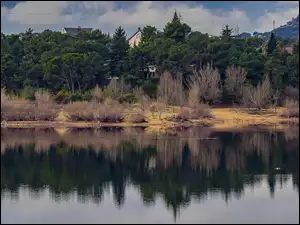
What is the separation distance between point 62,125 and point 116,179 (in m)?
21.0

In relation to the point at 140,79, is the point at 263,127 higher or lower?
lower

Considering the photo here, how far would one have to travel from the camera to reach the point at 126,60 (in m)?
58.8

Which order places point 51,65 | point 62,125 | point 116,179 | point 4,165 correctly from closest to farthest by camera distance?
1. point 116,179
2. point 4,165
3. point 62,125
4. point 51,65

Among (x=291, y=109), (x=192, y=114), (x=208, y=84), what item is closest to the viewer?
(x=291, y=109)

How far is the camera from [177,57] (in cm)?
5659

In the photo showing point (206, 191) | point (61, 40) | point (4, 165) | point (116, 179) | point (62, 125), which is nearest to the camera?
point (206, 191)

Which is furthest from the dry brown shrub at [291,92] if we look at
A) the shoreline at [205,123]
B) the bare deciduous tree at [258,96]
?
the shoreline at [205,123]

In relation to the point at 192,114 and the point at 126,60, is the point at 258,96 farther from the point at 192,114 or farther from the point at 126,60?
the point at 126,60

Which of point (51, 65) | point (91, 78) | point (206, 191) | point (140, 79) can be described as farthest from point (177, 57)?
point (206, 191)

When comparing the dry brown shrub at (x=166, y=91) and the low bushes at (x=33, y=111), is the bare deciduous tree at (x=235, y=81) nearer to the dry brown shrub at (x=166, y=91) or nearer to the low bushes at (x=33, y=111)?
the dry brown shrub at (x=166, y=91)

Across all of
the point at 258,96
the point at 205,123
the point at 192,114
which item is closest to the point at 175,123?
the point at 192,114

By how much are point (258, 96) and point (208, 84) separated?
5.36 meters

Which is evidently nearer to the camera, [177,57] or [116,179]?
[116,179]

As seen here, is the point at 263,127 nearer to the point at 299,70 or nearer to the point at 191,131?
the point at 191,131
